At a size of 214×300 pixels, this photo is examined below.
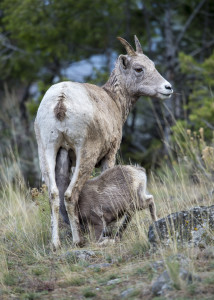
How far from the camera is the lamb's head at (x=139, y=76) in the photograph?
7.57 meters

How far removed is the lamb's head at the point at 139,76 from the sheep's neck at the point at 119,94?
0.06 meters

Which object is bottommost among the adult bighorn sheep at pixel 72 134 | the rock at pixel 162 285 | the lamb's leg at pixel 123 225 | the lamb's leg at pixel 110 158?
the lamb's leg at pixel 123 225

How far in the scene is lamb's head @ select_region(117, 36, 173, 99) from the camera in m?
7.57

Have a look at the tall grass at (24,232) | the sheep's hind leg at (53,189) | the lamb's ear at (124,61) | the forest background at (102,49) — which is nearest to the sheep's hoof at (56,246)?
the sheep's hind leg at (53,189)

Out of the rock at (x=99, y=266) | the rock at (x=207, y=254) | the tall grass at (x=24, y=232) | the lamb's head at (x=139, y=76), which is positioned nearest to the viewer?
the rock at (x=207, y=254)

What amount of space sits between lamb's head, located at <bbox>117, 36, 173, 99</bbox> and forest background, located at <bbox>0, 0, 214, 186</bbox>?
663cm

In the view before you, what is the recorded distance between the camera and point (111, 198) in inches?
258

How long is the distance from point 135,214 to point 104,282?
1.66m

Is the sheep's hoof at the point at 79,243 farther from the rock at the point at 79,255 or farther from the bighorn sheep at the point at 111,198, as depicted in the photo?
the rock at the point at 79,255

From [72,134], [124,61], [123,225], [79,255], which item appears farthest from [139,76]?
[79,255]

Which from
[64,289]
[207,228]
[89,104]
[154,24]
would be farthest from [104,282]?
[154,24]

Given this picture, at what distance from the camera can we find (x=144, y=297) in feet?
15.0

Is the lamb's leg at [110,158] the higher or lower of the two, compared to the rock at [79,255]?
higher

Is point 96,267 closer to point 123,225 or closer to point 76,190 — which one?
point 76,190
